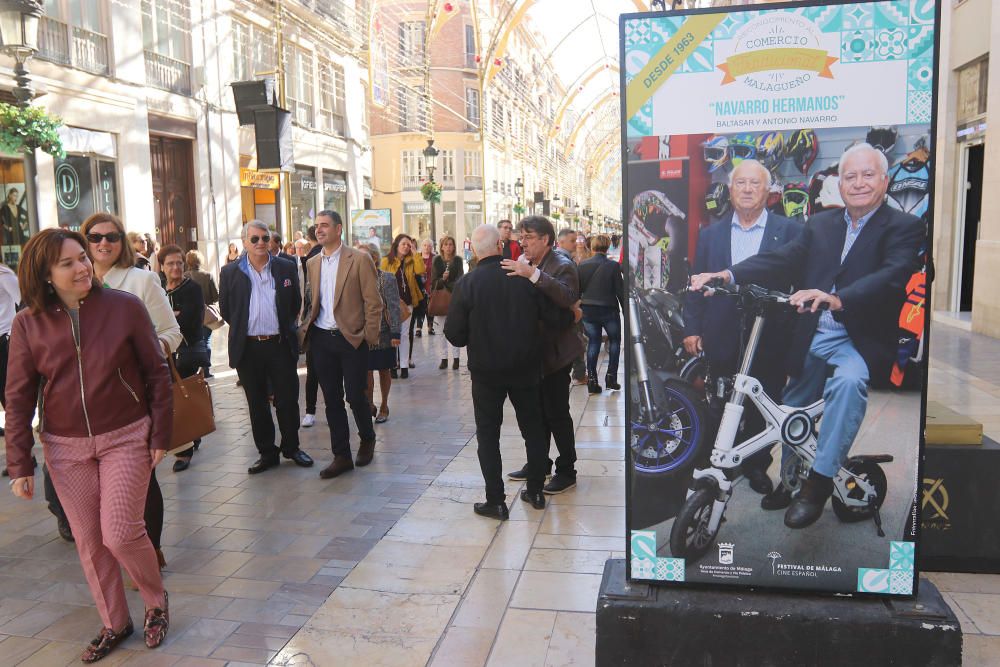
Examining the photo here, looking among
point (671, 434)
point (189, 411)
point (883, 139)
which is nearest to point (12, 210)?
point (189, 411)

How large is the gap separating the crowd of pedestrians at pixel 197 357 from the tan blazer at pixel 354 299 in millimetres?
11

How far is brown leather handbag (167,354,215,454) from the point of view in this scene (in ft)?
15.3

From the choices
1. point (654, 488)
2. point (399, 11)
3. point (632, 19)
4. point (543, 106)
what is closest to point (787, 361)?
point (654, 488)

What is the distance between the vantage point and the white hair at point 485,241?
16.8ft

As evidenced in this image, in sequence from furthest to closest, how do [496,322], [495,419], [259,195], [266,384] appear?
[259,195] → [266,384] → [495,419] → [496,322]

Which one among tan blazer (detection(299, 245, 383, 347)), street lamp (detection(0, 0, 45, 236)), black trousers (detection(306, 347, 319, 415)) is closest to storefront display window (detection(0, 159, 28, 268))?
street lamp (detection(0, 0, 45, 236))

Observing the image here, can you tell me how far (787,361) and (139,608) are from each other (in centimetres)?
326

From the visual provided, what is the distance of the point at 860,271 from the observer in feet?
9.03

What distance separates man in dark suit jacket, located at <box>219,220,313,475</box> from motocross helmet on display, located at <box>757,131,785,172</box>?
4.32 m

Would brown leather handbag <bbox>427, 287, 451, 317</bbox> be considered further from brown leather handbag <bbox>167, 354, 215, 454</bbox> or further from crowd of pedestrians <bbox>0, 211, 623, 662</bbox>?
brown leather handbag <bbox>167, 354, 215, 454</bbox>

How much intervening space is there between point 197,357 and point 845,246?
5278 mm

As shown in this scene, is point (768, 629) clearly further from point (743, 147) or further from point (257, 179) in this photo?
point (257, 179)

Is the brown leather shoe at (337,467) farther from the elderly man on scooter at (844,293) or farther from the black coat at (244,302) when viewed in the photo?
the elderly man on scooter at (844,293)

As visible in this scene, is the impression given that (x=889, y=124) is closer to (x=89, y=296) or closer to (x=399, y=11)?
(x=89, y=296)
